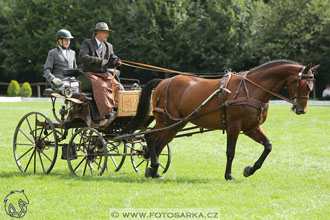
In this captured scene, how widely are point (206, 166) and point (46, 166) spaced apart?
2978mm

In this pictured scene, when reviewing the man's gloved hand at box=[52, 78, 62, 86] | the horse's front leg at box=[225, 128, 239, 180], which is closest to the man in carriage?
the man's gloved hand at box=[52, 78, 62, 86]

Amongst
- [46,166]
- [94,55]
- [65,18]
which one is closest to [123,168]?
[46,166]

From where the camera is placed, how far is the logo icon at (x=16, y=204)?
6566mm

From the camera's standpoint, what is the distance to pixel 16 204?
696 centimetres

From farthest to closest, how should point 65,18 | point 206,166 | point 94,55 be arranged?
point 65,18 < point 206,166 < point 94,55

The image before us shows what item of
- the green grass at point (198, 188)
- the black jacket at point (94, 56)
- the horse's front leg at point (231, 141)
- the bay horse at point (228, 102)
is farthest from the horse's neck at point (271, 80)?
the black jacket at point (94, 56)

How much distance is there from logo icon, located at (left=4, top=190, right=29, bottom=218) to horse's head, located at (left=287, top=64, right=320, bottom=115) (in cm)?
397

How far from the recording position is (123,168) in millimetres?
10461

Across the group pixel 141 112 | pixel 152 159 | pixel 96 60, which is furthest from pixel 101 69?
pixel 152 159

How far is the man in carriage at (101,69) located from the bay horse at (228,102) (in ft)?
1.54

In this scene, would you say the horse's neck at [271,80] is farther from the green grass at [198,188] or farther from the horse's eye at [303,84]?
the green grass at [198,188]

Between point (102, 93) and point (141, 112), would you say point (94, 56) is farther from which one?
point (141, 112)

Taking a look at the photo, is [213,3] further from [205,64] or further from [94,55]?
[94,55]

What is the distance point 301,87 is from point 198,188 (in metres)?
2.05
